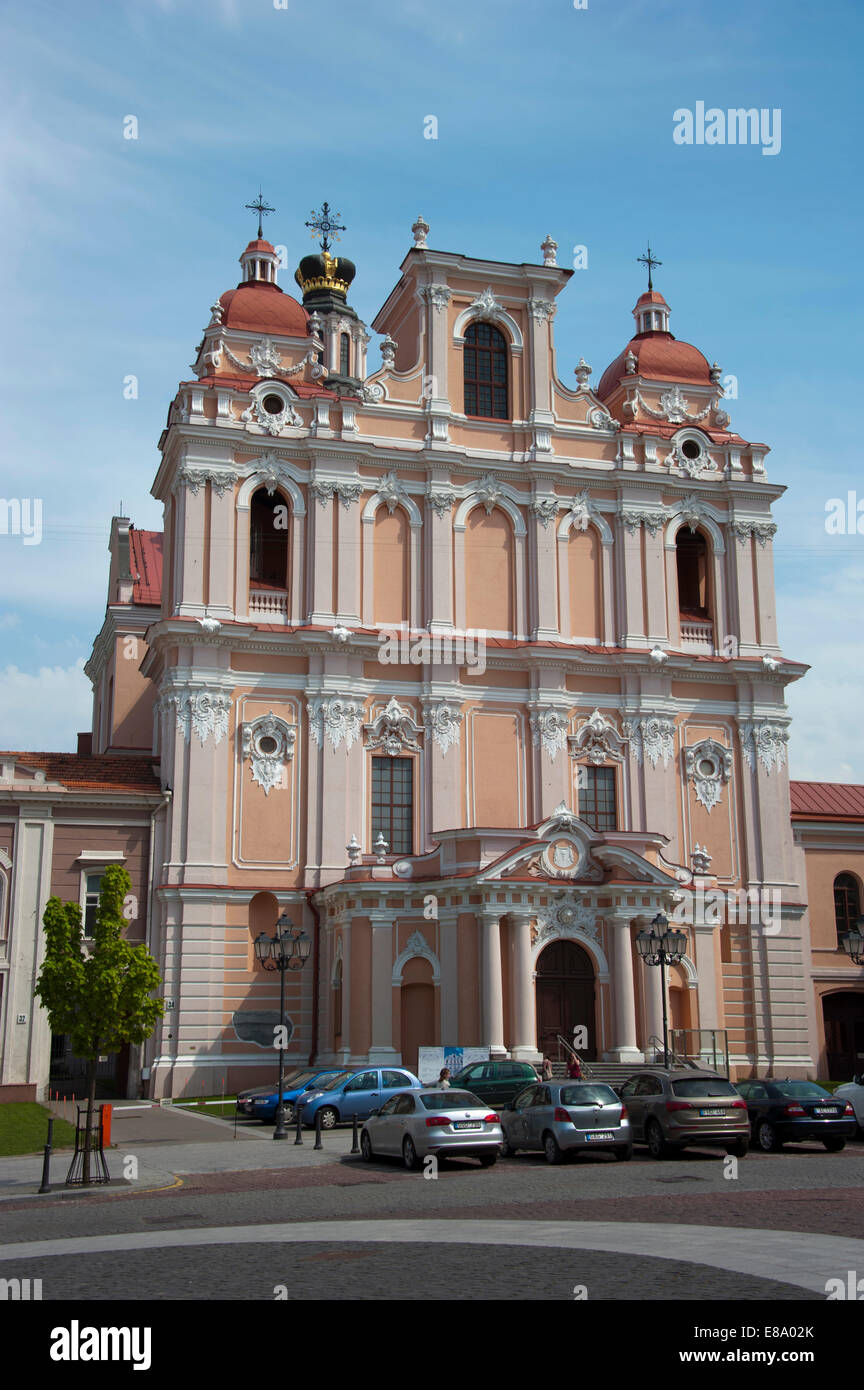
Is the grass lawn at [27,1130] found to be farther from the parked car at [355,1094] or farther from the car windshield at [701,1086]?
the car windshield at [701,1086]

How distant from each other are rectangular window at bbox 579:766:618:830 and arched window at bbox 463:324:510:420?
12995 millimetres

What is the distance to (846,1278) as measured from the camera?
1172cm

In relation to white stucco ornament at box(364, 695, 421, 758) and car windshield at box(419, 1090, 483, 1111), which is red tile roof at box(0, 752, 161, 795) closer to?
white stucco ornament at box(364, 695, 421, 758)

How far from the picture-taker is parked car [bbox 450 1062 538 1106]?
106 feet

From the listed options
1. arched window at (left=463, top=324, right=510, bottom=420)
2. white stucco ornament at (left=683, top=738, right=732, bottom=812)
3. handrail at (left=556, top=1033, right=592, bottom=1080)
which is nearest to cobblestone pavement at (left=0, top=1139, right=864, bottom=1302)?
handrail at (left=556, top=1033, right=592, bottom=1080)

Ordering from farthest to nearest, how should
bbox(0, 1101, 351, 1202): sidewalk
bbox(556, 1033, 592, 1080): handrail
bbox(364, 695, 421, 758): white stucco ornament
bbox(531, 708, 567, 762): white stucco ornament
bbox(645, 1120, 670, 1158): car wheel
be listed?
bbox(531, 708, 567, 762): white stucco ornament < bbox(364, 695, 421, 758): white stucco ornament < bbox(556, 1033, 592, 1080): handrail < bbox(645, 1120, 670, 1158): car wheel < bbox(0, 1101, 351, 1202): sidewalk

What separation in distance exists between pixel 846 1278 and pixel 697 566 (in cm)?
4307

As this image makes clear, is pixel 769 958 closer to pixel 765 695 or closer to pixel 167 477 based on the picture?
pixel 765 695

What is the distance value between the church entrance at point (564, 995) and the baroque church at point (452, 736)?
8cm

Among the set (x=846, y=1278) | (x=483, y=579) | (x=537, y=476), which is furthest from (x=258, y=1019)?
(x=846, y=1278)

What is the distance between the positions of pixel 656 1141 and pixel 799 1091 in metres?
3.18

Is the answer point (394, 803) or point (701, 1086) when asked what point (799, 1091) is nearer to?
point (701, 1086)

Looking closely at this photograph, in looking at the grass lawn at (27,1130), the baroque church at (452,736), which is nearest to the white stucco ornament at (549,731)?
the baroque church at (452,736)

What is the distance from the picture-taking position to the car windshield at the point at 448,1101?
23859 millimetres
